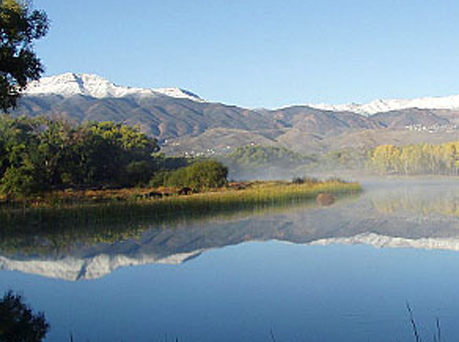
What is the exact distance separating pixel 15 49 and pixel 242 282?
27.7 ft

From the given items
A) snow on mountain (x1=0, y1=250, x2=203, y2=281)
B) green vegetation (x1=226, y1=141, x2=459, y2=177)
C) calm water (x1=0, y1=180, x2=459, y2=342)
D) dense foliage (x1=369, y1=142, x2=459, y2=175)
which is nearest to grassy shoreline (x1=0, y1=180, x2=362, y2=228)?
calm water (x1=0, y1=180, x2=459, y2=342)

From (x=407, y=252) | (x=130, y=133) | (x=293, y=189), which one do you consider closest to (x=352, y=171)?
(x=130, y=133)

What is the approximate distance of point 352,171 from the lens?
103875 millimetres

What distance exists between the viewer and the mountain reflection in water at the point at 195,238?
12.4 m

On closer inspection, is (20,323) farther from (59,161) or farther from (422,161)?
(422,161)

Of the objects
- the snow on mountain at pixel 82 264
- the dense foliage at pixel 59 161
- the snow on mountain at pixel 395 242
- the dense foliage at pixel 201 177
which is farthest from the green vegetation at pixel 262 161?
the snow on mountain at pixel 82 264

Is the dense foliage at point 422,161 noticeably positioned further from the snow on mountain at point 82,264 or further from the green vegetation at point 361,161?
the snow on mountain at point 82,264

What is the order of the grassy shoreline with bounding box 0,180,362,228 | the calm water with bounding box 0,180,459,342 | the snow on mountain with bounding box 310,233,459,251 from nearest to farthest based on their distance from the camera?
the calm water with bounding box 0,180,459,342 < the snow on mountain with bounding box 310,233,459,251 < the grassy shoreline with bounding box 0,180,362,228

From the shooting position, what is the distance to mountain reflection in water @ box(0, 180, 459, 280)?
487 inches

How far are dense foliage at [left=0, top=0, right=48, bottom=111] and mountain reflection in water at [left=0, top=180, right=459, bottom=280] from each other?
3881 mm

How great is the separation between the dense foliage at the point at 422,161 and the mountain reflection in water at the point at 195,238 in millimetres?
70139

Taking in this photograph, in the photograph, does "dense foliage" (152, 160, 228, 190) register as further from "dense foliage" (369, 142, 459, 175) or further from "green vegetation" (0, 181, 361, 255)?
"dense foliage" (369, 142, 459, 175)

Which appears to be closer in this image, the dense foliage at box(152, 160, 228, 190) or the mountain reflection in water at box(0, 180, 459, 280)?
the mountain reflection in water at box(0, 180, 459, 280)

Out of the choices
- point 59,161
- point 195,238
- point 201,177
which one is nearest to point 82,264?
point 195,238
